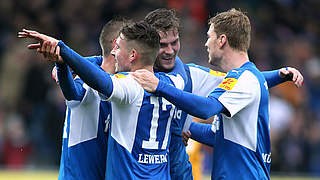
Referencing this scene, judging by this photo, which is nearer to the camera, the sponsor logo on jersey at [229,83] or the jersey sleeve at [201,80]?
the sponsor logo on jersey at [229,83]

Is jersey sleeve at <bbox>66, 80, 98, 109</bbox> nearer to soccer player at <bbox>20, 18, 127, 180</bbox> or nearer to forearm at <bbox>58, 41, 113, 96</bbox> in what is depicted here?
soccer player at <bbox>20, 18, 127, 180</bbox>

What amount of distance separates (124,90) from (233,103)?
2.75 ft

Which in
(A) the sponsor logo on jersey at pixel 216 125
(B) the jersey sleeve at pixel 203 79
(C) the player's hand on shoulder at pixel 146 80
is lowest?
(A) the sponsor logo on jersey at pixel 216 125

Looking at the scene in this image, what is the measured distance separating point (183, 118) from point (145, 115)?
0.77 meters

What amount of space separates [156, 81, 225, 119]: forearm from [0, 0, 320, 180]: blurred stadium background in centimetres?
595

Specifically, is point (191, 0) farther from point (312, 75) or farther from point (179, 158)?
point (179, 158)

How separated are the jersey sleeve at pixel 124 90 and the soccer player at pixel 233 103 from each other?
2.2 inches

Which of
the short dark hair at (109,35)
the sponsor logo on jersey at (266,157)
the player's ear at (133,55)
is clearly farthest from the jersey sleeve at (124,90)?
the sponsor logo on jersey at (266,157)

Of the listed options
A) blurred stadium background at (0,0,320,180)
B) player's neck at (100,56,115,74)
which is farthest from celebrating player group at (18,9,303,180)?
blurred stadium background at (0,0,320,180)

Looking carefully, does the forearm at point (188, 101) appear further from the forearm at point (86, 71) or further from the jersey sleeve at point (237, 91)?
the forearm at point (86, 71)

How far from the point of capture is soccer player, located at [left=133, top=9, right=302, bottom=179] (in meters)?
4.28

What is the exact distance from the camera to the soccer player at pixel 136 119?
4.23 m

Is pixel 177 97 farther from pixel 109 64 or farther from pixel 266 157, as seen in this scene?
pixel 266 157

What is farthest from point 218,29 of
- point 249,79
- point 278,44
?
point 278,44
